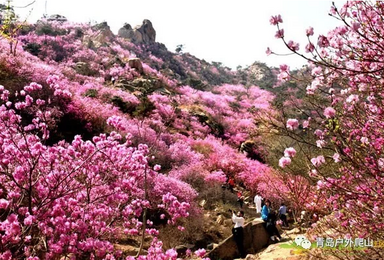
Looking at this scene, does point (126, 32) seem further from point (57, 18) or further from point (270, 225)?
point (270, 225)

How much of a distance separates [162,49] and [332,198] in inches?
2015

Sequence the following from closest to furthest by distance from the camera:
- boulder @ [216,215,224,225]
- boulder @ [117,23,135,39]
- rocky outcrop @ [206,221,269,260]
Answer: rocky outcrop @ [206,221,269,260]
boulder @ [216,215,224,225]
boulder @ [117,23,135,39]

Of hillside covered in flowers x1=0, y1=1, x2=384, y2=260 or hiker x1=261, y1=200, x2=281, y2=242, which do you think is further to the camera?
hiker x1=261, y1=200, x2=281, y2=242

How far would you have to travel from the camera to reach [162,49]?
2061 inches

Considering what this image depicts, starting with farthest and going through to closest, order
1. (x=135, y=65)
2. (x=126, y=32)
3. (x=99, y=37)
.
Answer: (x=126, y=32) → (x=99, y=37) → (x=135, y=65)

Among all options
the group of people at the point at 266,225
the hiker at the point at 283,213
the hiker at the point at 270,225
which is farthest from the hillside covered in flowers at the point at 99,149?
the hiker at the point at 283,213

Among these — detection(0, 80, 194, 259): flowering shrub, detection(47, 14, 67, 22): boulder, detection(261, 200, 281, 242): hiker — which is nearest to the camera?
detection(0, 80, 194, 259): flowering shrub

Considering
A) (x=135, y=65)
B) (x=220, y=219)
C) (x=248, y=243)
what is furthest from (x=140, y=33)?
(x=248, y=243)

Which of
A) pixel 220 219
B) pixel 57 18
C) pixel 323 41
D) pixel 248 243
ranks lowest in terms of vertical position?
pixel 248 243

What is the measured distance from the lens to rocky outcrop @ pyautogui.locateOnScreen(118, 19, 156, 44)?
4947 cm

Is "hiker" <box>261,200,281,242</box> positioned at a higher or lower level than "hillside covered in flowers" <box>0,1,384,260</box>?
lower

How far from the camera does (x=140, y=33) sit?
51094 mm

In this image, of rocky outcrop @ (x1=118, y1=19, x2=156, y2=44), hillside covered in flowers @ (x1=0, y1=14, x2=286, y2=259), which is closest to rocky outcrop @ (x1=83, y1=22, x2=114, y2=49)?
hillside covered in flowers @ (x1=0, y1=14, x2=286, y2=259)

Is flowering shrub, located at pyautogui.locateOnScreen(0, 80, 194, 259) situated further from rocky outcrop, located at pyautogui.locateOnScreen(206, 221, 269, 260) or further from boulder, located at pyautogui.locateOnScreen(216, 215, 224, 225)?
boulder, located at pyautogui.locateOnScreen(216, 215, 224, 225)
